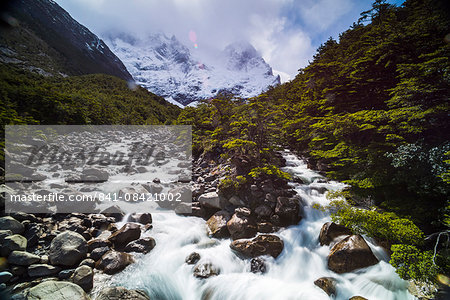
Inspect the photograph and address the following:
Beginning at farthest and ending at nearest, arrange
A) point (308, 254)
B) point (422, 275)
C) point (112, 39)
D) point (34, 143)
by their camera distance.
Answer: point (112, 39), point (34, 143), point (308, 254), point (422, 275)

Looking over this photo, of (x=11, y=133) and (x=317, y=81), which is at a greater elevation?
(x=317, y=81)

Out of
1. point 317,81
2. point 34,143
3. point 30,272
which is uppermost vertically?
point 317,81

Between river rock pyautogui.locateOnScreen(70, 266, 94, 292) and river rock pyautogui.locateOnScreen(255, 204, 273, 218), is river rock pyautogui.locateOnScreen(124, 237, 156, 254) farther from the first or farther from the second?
river rock pyautogui.locateOnScreen(255, 204, 273, 218)

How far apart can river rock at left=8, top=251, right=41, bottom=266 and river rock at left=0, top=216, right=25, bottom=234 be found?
1.14 meters

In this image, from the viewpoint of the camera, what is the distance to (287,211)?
23.2 feet

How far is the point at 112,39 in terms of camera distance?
7515 inches

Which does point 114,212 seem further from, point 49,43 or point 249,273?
point 49,43

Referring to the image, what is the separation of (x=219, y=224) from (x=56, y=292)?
4.81 metres

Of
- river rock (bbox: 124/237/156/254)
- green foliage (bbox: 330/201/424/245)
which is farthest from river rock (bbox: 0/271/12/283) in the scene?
green foliage (bbox: 330/201/424/245)

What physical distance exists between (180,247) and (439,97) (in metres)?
11.5

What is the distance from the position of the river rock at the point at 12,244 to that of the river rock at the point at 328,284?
28.2 feet

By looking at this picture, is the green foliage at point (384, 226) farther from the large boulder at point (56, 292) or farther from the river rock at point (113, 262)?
the large boulder at point (56, 292)

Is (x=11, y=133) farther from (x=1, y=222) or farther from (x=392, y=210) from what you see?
(x=392, y=210)

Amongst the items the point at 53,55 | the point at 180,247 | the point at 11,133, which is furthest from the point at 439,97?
the point at 53,55
